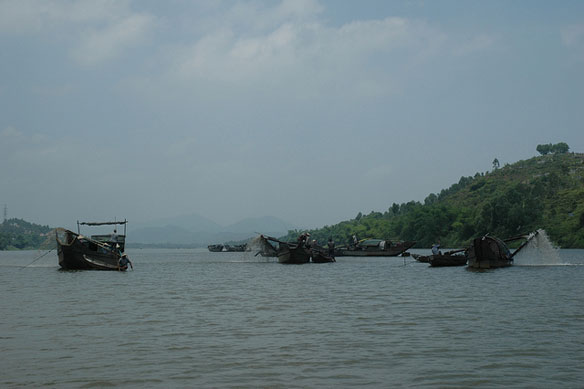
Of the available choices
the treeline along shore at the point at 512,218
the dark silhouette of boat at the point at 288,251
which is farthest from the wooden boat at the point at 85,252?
the treeline along shore at the point at 512,218

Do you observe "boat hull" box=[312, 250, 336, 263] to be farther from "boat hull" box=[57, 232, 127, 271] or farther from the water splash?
"boat hull" box=[57, 232, 127, 271]

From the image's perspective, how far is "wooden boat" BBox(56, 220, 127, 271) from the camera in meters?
48.5

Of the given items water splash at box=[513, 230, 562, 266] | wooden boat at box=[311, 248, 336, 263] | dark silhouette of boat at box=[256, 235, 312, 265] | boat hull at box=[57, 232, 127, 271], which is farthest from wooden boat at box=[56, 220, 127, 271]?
water splash at box=[513, 230, 562, 266]

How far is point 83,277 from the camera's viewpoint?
4350 cm

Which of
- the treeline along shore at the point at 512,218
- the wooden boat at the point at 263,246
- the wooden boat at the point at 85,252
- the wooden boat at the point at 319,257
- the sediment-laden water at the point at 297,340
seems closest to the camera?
the sediment-laden water at the point at 297,340

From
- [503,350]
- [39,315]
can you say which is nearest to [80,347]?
[39,315]

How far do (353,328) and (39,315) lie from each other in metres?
12.3

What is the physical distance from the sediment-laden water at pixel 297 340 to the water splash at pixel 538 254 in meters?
26.8

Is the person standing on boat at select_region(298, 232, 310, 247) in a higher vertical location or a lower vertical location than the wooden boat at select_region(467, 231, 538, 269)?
higher

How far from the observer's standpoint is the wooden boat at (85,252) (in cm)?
4847

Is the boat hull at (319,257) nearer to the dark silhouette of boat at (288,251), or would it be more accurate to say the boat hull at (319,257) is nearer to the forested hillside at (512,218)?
the dark silhouette of boat at (288,251)

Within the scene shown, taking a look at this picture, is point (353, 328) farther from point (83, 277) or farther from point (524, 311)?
point (83, 277)

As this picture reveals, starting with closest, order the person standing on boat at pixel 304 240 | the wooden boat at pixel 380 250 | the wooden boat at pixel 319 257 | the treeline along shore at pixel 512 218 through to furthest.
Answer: the person standing on boat at pixel 304 240 < the wooden boat at pixel 319 257 < the wooden boat at pixel 380 250 < the treeline along shore at pixel 512 218

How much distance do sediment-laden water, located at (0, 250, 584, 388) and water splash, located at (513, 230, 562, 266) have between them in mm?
26797
